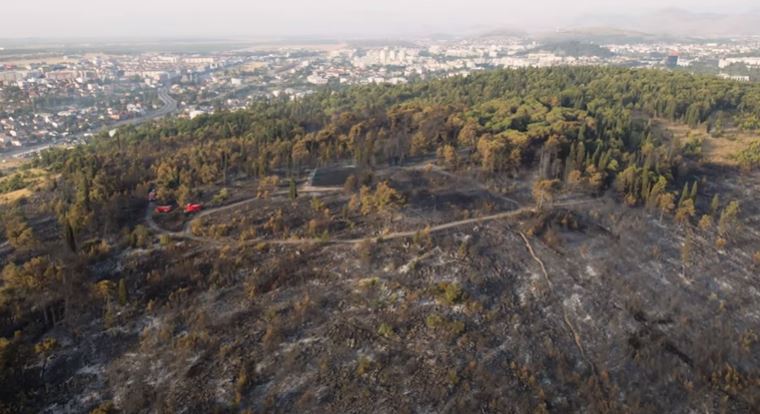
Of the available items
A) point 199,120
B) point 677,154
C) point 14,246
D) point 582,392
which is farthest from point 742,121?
point 14,246

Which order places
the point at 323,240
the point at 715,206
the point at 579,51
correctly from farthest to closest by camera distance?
the point at 579,51
the point at 715,206
the point at 323,240

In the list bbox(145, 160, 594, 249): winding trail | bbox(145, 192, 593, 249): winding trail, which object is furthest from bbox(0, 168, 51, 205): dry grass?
bbox(145, 192, 593, 249): winding trail

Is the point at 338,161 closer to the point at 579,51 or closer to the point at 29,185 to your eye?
the point at 29,185

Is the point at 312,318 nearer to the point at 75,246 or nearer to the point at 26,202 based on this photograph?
the point at 75,246

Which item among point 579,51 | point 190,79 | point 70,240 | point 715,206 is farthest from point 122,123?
point 579,51

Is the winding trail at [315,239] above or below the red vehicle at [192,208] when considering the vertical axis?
below

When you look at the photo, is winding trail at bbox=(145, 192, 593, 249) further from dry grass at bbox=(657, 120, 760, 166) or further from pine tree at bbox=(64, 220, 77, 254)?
dry grass at bbox=(657, 120, 760, 166)

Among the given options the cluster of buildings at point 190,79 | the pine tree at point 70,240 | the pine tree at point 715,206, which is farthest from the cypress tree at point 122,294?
the cluster of buildings at point 190,79

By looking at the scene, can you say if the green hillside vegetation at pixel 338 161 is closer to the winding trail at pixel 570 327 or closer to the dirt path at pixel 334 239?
the dirt path at pixel 334 239
